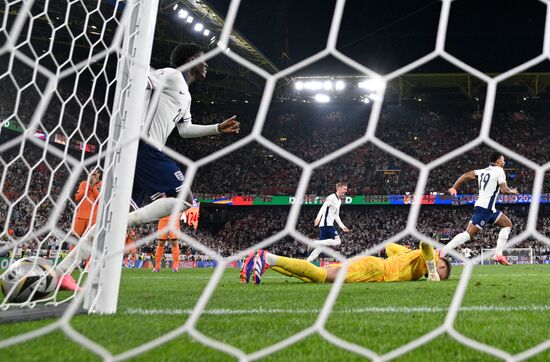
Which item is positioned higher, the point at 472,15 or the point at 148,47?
the point at 472,15

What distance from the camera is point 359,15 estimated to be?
1884 centimetres

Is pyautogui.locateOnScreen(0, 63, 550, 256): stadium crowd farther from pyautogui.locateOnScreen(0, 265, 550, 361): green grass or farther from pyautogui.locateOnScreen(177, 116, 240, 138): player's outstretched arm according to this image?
pyautogui.locateOnScreen(0, 265, 550, 361): green grass

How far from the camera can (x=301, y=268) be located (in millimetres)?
4293

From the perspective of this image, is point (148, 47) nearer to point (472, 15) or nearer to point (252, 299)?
point (252, 299)

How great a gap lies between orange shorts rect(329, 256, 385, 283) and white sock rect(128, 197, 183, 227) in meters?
2.24

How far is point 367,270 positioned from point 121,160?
120 inches

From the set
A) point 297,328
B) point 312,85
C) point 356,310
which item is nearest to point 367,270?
point 356,310

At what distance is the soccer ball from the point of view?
2398 mm

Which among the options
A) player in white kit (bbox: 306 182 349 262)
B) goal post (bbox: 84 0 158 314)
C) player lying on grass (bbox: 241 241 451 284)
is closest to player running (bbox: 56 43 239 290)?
goal post (bbox: 84 0 158 314)

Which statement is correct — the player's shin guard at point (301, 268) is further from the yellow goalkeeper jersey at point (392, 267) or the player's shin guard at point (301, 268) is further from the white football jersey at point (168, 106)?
the white football jersey at point (168, 106)

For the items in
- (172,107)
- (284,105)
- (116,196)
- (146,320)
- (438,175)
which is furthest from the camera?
(284,105)

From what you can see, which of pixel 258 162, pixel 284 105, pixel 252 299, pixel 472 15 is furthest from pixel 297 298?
pixel 284 105

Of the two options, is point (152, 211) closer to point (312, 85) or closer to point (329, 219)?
point (329, 219)

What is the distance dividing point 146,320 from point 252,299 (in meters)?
1.26
